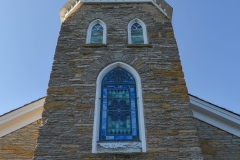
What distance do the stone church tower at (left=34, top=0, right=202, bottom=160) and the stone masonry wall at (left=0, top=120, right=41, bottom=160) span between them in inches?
44.5

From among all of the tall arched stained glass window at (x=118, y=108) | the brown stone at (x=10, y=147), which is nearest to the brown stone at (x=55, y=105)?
the tall arched stained glass window at (x=118, y=108)

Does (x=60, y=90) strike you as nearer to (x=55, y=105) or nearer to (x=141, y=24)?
(x=55, y=105)

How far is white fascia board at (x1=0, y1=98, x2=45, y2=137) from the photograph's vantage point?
8.24m

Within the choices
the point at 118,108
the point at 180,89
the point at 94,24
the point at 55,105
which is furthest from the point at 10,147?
the point at 94,24

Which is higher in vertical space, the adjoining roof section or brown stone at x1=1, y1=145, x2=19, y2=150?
the adjoining roof section

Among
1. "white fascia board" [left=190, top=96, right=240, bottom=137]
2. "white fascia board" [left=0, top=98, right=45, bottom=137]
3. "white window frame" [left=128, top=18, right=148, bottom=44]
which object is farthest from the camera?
"white window frame" [left=128, top=18, right=148, bottom=44]

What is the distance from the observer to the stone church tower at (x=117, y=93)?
21.4 ft

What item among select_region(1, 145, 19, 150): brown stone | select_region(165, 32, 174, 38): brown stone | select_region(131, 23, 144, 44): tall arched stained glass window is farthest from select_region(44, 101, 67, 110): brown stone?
select_region(165, 32, 174, 38): brown stone

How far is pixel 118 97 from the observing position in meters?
7.66

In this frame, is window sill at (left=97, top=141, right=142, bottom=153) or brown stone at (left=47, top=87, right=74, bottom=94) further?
brown stone at (left=47, top=87, right=74, bottom=94)

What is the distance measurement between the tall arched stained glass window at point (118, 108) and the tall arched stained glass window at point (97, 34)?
1423mm

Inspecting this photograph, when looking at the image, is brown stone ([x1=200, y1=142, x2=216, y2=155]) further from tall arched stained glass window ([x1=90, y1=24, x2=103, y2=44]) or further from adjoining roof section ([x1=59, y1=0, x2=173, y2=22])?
adjoining roof section ([x1=59, y1=0, x2=173, y2=22])

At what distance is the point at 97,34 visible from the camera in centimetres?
962

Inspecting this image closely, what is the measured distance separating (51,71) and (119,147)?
272 cm
